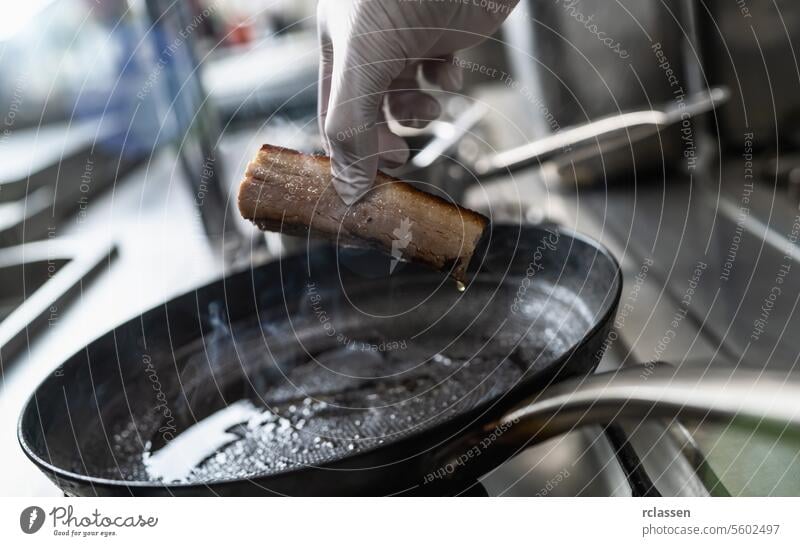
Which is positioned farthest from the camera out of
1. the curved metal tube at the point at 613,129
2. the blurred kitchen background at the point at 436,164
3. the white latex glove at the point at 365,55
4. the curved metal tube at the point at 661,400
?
the curved metal tube at the point at 613,129

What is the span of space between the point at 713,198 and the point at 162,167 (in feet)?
2.42

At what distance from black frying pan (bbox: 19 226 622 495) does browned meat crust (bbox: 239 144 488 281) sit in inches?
3.9

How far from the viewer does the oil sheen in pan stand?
1.55ft

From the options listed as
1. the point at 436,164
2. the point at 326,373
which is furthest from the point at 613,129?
the point at 326,373

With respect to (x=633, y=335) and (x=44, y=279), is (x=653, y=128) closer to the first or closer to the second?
(x=633, y=335)

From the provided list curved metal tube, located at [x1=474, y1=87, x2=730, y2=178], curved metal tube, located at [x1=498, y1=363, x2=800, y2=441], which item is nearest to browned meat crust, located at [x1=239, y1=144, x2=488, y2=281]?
curved metal tube, located at [x1=498, y1=363, x2=800, y2=441]

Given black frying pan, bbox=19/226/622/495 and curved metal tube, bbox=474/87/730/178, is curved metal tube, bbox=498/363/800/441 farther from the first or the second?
curved metal tube, bbox=474/87/730/178

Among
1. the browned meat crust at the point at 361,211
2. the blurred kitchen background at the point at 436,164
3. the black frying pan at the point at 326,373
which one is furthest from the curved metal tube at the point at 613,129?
the browned meat crust at the point at 361,211

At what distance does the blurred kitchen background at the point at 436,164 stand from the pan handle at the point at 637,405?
2.1 inches

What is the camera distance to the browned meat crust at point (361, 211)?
0.46 meters
